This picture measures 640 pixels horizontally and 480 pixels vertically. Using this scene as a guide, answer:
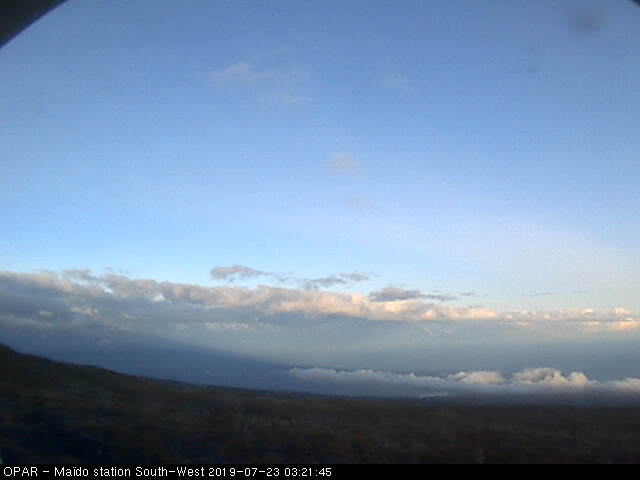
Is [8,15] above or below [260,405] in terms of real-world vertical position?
above

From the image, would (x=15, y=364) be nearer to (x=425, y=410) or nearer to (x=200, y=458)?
(x=200, y=458)

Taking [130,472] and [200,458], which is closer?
[130,472]

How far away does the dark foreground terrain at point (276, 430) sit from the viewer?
11148mm

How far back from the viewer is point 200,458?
35.9 ft

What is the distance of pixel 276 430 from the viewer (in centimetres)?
1331

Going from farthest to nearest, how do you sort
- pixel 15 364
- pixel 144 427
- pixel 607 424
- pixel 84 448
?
pixel 15 364
pixel 607 424
pixel 144 427
pixel 84 448

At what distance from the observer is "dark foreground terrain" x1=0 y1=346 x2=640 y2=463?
439 inches

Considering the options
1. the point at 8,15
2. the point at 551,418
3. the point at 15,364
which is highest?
the point at 8,15

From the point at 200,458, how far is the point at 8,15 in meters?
9.04

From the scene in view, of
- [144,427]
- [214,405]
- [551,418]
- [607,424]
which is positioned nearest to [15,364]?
[214,405]

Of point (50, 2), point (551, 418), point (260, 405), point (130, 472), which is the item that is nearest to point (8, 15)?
point (50, 2)

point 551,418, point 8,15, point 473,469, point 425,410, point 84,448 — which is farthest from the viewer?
point 425,410

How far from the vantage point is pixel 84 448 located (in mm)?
11172

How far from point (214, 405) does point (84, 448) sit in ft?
19.8
